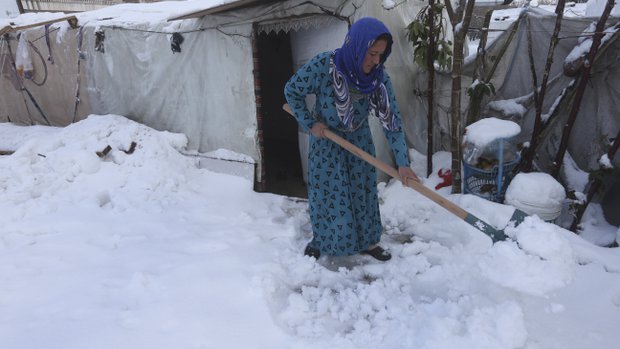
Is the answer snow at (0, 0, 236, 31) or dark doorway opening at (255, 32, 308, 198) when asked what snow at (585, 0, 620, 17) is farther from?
snow at (0, 0, 236, 31)

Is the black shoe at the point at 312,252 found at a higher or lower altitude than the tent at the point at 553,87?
lower

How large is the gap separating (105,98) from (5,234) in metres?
3.29

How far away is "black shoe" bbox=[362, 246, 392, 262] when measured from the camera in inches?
119

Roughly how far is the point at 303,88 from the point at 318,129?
300 mm

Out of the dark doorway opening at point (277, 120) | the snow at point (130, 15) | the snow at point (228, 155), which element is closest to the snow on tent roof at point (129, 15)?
the snow at point (130, 15)

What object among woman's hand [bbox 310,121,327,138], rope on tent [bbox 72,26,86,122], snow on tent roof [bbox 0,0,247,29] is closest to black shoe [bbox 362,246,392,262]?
woman's hand [bbox 310,121,327,138]

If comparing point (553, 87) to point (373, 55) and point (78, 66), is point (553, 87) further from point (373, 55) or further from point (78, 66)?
point (78, 66)

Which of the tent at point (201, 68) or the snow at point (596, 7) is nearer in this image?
the tent at point (201, 68)

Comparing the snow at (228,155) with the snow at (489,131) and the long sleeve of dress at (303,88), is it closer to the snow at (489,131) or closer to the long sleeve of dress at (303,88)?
the long sleeve of dress at (303,88)

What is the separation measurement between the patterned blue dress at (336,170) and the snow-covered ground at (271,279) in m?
0.25

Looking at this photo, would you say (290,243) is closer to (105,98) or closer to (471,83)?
(471,83)

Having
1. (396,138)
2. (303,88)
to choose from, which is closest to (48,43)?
(303,88)

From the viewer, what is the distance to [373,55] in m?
2.29

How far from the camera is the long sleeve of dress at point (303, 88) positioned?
2514mm
